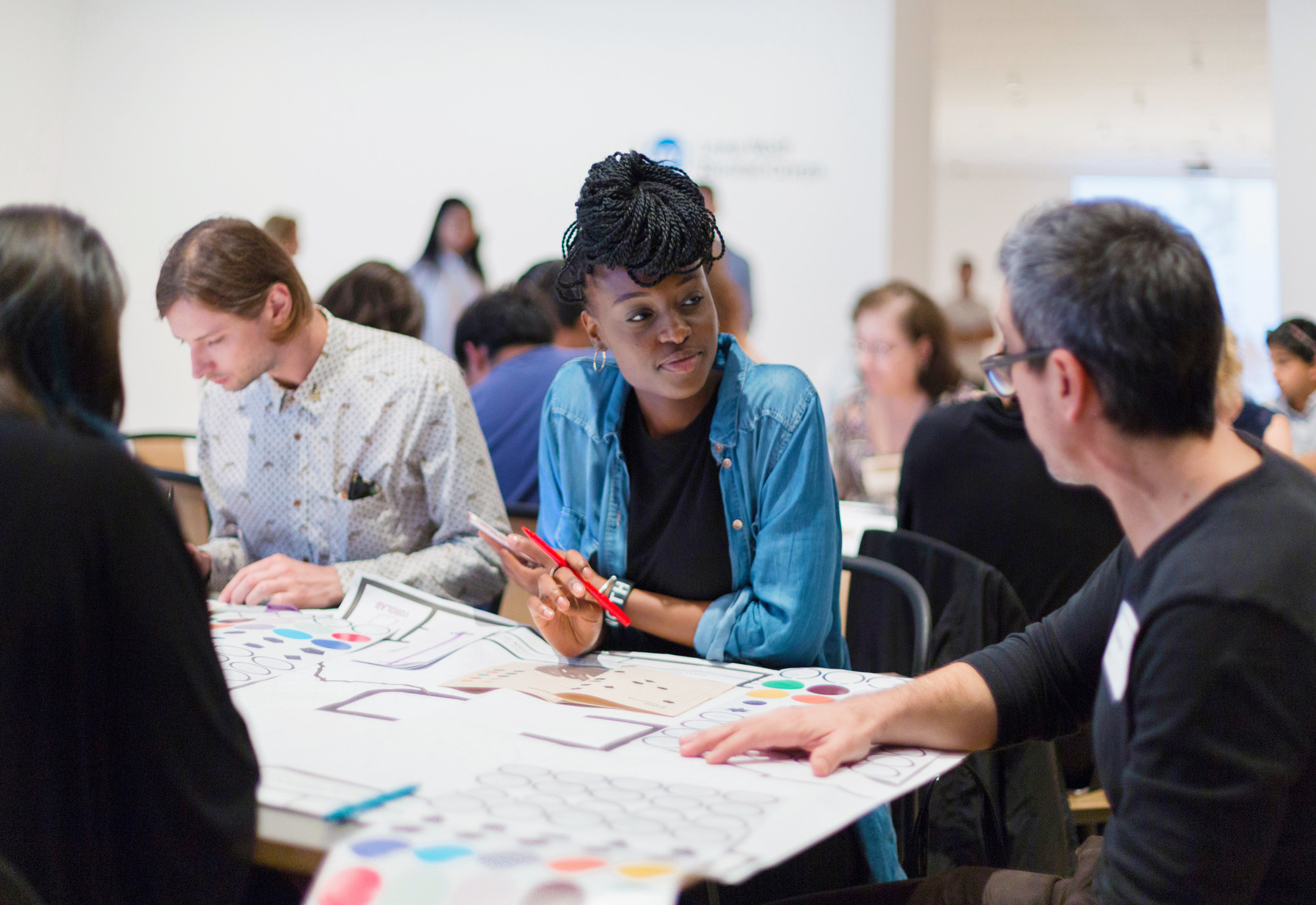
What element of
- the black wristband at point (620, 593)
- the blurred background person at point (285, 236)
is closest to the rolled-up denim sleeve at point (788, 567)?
the black wristband at point (620, 593)

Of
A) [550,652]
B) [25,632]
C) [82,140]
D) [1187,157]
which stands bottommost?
[550,652]

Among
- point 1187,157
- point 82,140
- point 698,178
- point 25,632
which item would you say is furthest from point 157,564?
point 1187,157

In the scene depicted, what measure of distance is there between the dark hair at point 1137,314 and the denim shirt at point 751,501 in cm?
63

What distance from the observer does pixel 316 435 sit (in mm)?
2137

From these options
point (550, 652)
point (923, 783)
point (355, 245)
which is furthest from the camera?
point (355, 245)

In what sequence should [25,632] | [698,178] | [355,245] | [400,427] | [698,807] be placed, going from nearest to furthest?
[25,632]
[698,807]
[400,427]
[698,178]
[355,245]

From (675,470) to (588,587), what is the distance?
0.28 meters

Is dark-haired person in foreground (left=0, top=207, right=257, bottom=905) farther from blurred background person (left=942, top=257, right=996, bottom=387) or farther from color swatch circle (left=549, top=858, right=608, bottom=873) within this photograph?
blurred background person (left=942, top=257, right=996, bottom=387)

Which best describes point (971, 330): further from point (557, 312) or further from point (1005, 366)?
point (1005, 366)

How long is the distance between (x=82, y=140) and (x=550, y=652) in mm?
6174

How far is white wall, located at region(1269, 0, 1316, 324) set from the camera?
576 cm

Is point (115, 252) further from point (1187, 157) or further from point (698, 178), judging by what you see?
point (1187, 157)

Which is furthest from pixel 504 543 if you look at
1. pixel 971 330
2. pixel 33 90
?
pixel 971 330

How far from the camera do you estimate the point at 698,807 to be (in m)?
0.98
